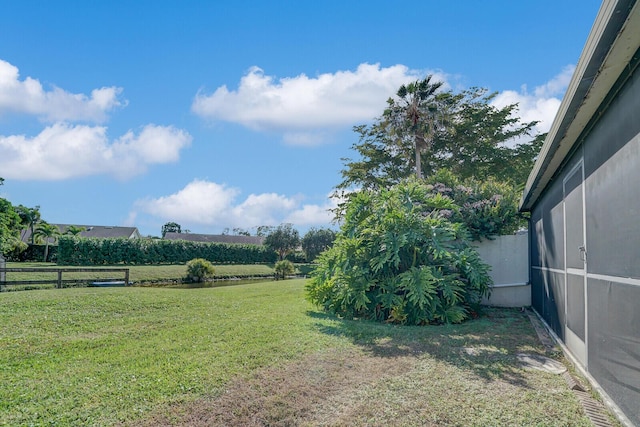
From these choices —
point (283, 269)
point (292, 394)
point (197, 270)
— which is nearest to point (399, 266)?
point (292, 394)

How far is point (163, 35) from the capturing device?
930cm

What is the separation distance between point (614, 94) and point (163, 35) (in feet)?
30.3

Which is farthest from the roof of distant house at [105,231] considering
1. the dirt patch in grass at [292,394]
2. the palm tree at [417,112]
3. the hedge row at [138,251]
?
the dirt patch in grass at [292,394]

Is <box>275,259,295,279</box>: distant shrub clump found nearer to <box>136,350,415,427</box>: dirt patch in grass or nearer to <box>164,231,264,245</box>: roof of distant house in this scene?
<box>136,350,415,427</box>: dirt patch in grass

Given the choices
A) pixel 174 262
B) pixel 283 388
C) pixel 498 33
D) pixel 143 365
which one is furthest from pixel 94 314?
pixel 174 262

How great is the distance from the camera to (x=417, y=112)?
1716 centimetres

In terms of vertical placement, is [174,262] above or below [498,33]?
below

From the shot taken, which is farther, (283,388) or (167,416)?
(283,388)

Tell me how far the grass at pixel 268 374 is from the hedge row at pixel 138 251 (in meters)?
22.2

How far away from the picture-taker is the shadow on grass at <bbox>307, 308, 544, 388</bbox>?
4223 millimetres

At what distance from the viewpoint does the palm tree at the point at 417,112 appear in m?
17.0

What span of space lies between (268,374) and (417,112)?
50.4 ft

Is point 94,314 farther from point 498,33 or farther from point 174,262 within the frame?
point 174,262

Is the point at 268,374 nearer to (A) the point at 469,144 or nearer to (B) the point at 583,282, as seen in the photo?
(B) the point at 583,282
